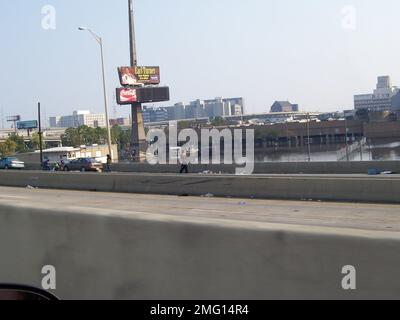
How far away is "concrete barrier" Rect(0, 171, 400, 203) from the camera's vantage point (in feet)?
61.6

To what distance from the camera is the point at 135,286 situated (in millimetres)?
5500

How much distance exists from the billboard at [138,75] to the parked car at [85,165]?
43.0m

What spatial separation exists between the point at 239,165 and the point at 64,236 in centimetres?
3170

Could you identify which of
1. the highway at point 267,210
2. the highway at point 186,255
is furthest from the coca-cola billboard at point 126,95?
the highway at point 186,255

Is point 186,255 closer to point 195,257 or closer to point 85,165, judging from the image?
point 195,257

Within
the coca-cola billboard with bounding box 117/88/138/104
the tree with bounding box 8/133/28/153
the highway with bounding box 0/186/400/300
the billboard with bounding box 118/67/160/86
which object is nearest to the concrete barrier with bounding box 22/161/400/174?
the highway with bounding box 0/186/400/300

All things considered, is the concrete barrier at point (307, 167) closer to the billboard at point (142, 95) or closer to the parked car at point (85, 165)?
the parked car at point (85, 165)

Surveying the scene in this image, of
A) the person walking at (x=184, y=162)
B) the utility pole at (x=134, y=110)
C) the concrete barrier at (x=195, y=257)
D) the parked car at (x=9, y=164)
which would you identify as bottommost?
the parked car at (x=9, y=164)

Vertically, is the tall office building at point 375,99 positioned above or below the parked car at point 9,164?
above

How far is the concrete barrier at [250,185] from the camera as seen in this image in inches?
739

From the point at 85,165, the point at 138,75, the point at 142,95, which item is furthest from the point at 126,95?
the point at 85,165

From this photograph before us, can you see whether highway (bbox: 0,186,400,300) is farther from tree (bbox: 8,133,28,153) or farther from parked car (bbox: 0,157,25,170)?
tree (bbox: 8,133,28,153)
